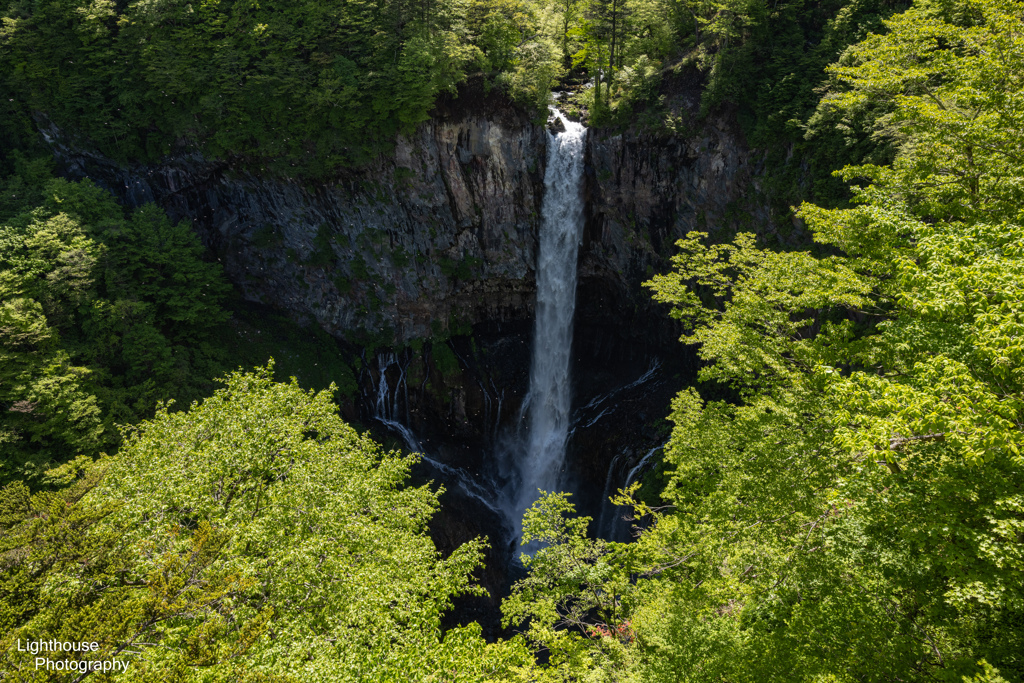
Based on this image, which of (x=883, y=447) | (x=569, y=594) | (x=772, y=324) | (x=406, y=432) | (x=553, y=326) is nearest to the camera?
(x=883, y=447)

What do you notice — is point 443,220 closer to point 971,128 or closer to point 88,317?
point 88,317

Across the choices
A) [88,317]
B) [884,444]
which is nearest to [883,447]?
[884,444]

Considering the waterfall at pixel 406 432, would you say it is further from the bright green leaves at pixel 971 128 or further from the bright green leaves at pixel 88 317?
the bright green leaves at pixel 971 128

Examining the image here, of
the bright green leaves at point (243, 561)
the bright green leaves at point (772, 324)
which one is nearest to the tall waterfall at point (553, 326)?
the bright green leaves at point (243, 561)

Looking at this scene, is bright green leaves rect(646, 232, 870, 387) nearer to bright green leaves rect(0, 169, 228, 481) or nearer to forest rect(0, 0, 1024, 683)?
forest rect(0, 0, 1024, 683)

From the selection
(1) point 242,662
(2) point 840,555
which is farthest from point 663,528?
(1) point 242,662
